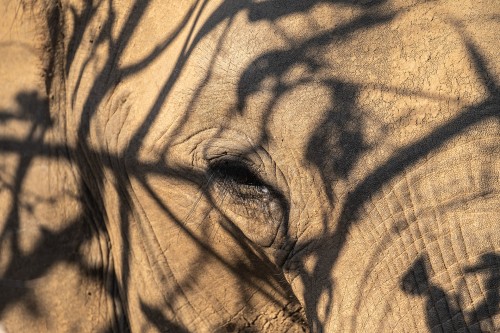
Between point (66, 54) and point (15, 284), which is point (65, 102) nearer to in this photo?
point (66, 54)

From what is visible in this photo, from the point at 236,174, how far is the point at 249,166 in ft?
0.25

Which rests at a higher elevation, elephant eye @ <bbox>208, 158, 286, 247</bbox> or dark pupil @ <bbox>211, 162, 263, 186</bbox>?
dark pupil @ <bbox>211, 162, 263, 186</bbox>

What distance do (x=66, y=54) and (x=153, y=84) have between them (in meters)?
0.52

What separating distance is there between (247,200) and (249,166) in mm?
106

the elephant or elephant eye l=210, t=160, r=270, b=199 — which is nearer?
the elephant

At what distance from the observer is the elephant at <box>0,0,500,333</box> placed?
2359mm

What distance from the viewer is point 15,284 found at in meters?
3.46

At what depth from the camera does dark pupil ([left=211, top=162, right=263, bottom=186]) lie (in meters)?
2.75

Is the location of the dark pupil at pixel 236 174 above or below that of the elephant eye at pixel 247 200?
above

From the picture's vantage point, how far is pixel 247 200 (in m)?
2.76

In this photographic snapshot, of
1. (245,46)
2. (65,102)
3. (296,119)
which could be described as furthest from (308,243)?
(65,102)

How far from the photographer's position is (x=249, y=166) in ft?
8.94

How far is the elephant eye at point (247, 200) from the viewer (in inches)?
107

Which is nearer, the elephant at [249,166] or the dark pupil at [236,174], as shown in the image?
the elephant at [249,166]
